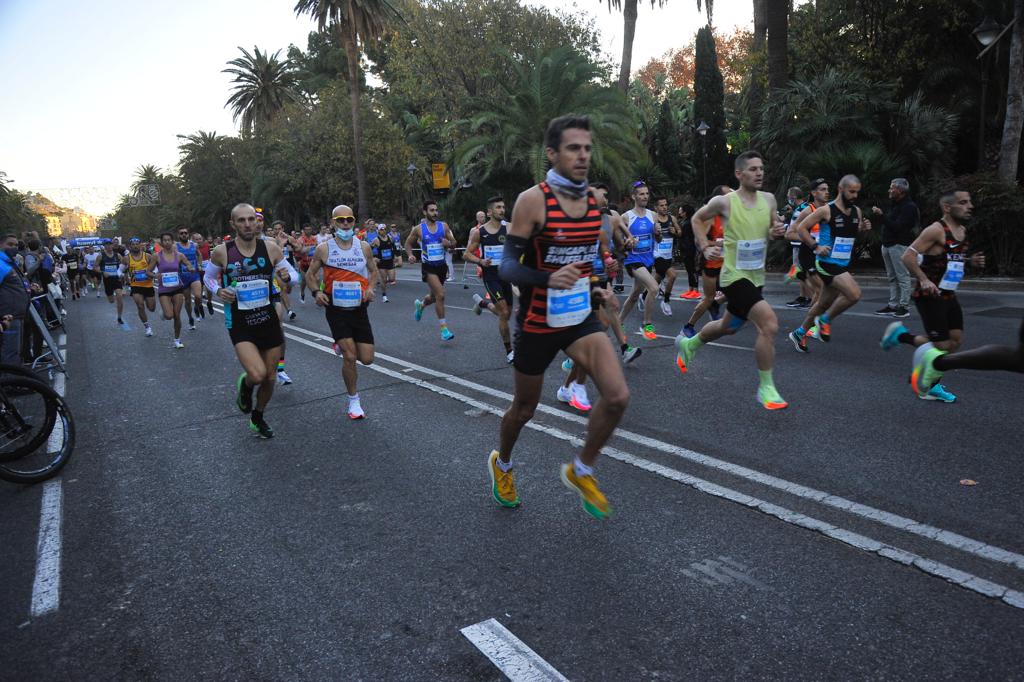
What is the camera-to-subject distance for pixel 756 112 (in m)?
21.5

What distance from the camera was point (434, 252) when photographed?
11797 mm

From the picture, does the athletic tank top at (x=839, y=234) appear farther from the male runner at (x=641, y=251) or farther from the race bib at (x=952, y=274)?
the male runner at (x=641, y=251)

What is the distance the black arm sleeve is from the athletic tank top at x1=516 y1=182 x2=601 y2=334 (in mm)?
83

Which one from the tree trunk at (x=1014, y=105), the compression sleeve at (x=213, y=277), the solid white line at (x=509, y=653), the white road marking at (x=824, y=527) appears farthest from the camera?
the tree trunk at (x=1014, y=105)

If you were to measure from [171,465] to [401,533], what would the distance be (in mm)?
2498

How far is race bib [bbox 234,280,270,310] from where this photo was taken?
240 inches

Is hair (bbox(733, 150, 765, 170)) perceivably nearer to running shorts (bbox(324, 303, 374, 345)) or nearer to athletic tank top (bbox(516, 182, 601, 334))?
athletic tank top (bbox(516, 182, 601, 334))

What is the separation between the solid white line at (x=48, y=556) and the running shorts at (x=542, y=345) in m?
2.49

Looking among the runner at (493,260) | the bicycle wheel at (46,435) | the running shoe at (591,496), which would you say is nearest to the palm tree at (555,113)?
the runner at (493,260)

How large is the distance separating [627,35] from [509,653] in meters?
31.0

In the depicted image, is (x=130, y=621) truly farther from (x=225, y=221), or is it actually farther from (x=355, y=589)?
(x=225, y=221)

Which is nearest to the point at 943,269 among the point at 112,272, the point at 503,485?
the point at 503,485

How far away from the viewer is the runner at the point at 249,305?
607 cm

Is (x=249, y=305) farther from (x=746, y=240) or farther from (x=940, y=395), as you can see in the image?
(x=940, y=395)
